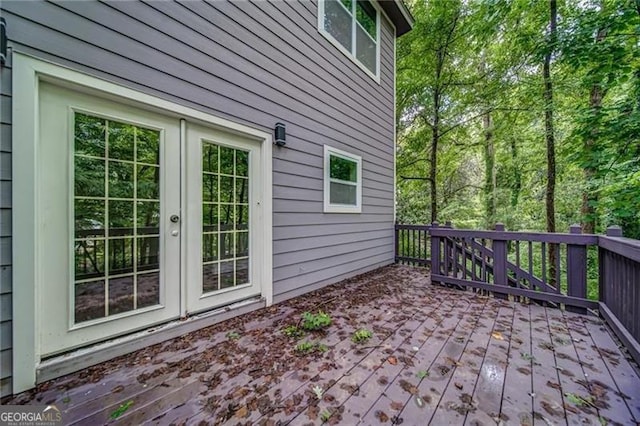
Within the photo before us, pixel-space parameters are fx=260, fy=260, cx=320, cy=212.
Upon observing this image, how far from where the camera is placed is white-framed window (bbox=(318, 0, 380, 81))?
12.6 ft

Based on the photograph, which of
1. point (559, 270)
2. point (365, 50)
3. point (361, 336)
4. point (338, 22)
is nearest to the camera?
point (361, 336)

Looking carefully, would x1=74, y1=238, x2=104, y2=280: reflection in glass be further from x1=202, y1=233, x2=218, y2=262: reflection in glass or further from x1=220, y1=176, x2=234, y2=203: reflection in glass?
x1=220, y1=176, x2=234, y2=203: reflection in glass

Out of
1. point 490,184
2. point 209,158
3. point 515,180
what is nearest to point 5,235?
point 209,158

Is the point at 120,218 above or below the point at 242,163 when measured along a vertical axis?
below

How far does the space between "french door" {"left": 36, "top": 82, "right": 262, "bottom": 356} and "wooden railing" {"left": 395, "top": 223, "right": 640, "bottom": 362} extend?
290cm

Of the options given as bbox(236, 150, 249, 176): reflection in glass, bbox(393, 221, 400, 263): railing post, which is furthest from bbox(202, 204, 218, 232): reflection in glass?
bbox(393, 221, 400, 263): railing post

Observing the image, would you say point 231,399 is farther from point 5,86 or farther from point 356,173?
point 356,173

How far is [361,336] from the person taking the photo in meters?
2.22

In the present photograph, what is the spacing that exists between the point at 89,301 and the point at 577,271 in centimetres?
452

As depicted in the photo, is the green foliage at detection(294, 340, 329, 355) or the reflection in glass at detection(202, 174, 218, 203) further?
the reflection in glass at detection(202, 174, 218, 203)

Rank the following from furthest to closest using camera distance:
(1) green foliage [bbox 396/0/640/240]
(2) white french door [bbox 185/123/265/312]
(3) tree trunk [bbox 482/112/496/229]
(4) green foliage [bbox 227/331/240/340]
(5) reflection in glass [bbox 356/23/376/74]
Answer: (3) tree trunk [bbox 482/112/496/229] < (5) reflection in glass [bbox 356/23/376/74] < (1) green foliage [bbox 396/0/640/240] < (2) white french door [bbox 185/123/265/312] < (4) green foliage [bbox 227/331/240/340]

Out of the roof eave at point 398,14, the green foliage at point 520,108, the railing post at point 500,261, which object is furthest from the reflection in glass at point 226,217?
the roof eave at point 398,14

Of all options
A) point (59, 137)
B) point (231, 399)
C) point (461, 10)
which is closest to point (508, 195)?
point (461, 10)

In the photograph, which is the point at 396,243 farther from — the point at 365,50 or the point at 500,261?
the point at 365,50
